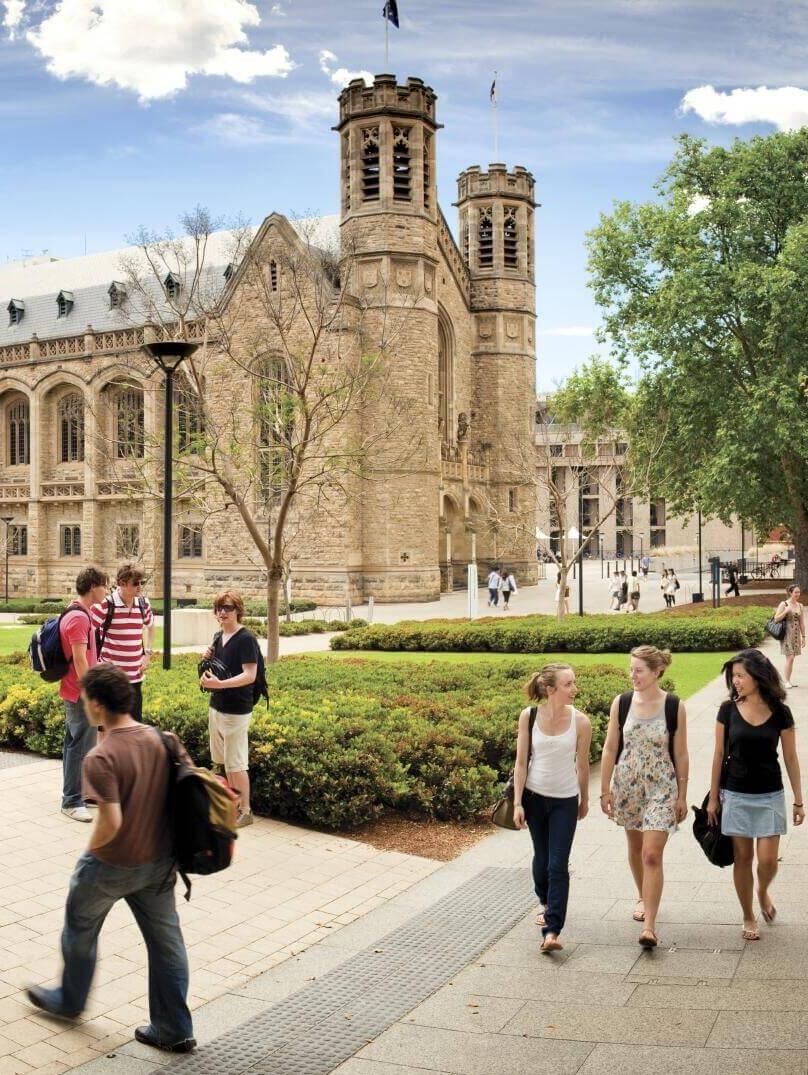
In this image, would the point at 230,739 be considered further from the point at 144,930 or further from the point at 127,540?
the point at 127,540

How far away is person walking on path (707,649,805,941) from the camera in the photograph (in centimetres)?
617

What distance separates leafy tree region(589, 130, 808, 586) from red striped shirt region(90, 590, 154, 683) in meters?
24.7

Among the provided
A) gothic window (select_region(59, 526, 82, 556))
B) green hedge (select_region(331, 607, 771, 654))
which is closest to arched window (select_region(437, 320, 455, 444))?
gothic window (select_region(59, 526, 82, 556))

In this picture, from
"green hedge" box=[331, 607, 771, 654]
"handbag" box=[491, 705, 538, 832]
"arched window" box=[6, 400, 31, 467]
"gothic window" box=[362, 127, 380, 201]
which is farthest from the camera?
"arched window" box=[6, 400, 31, 467]

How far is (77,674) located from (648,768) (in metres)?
4.62

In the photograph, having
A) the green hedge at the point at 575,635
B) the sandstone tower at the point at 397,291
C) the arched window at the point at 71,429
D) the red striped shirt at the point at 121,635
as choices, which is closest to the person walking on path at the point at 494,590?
the sandstone tower at the point at 397,291

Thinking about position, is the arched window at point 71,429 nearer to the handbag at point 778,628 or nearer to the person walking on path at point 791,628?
the handbag at point 778,628

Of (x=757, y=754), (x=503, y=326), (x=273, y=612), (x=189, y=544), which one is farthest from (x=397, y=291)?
(x=757, y=754)

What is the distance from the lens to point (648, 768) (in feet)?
20.7

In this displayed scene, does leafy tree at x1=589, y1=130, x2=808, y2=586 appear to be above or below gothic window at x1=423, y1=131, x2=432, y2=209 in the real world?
below

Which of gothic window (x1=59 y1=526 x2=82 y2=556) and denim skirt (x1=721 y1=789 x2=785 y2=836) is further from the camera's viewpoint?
gothic window (x1=59 y1=526 x2=82 y2=556)

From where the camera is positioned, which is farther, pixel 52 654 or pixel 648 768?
pixel 52 654

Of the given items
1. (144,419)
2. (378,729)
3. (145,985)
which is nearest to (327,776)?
(378,729)

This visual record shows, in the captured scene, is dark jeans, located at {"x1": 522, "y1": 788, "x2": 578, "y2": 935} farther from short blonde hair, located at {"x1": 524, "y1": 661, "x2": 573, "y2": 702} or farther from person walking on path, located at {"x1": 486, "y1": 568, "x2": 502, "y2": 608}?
person walking on path, located at {"x1": 486, "y1": 568, "x2": 502, "y2": 608}
